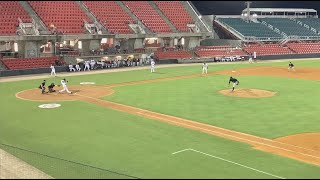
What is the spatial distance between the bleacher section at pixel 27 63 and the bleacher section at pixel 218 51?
25960 millimetres

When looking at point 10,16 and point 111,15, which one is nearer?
point 10,16

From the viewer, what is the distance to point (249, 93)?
33562mm

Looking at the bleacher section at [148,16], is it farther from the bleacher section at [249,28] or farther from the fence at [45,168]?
the fence at [45,168]

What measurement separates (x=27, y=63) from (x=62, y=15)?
13059 millimetres

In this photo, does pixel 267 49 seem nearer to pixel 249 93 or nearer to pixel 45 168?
pixel 249 93

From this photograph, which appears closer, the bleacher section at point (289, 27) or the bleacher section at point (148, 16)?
the bleacher section at point (148, 16)

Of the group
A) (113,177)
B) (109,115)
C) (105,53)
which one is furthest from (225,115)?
(105,53)

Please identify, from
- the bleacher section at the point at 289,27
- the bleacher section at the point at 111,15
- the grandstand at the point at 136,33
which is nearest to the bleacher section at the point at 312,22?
the grandstand at the point at 136,33

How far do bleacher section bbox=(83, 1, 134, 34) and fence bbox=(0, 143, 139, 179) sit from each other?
44.8 meters

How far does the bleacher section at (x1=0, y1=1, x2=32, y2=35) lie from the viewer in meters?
51.0

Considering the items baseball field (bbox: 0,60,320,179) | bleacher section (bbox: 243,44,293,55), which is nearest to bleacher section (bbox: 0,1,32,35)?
baseball field (bbox: 0,60,320,179)

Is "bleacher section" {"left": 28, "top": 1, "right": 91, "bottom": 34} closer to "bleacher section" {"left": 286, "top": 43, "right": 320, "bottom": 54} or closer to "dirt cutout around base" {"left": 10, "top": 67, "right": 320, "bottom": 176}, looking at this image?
"dirt cutout around base" {"left": 10, "top": 67, "right": 320, "bottom": 176}

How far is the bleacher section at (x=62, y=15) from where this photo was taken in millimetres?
56844

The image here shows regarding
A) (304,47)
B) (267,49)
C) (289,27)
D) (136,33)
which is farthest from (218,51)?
(289,27)
